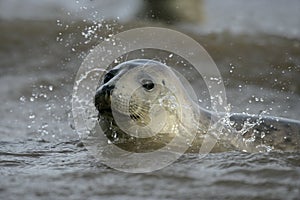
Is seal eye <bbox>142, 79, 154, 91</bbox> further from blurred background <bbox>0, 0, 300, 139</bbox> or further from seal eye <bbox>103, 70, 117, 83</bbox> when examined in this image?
blurred background <bbox>0, 0, 300, 139</bbox>

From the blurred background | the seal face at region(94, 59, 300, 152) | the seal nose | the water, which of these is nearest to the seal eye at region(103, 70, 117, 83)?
the seal face at region(94, 59, 300, 152)

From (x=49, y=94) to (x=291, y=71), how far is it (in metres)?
2.82

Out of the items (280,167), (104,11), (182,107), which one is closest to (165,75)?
(182,107)

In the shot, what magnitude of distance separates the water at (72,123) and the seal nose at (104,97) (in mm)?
407

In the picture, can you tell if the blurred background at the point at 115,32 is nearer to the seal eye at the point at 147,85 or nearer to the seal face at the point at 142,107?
the seal face at the point at 142,107

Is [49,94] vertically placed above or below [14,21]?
below

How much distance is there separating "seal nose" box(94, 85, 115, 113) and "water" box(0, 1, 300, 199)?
41 cm

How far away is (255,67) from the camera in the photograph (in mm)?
8492

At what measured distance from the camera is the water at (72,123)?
4352 millimetres

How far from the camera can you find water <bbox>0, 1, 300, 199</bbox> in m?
4.35

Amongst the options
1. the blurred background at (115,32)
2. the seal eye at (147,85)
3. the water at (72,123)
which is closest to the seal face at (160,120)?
the seal eye at (147,85)

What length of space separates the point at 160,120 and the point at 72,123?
152 cm

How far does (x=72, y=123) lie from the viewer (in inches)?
242

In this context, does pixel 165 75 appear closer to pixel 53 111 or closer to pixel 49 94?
pixel 53 111
